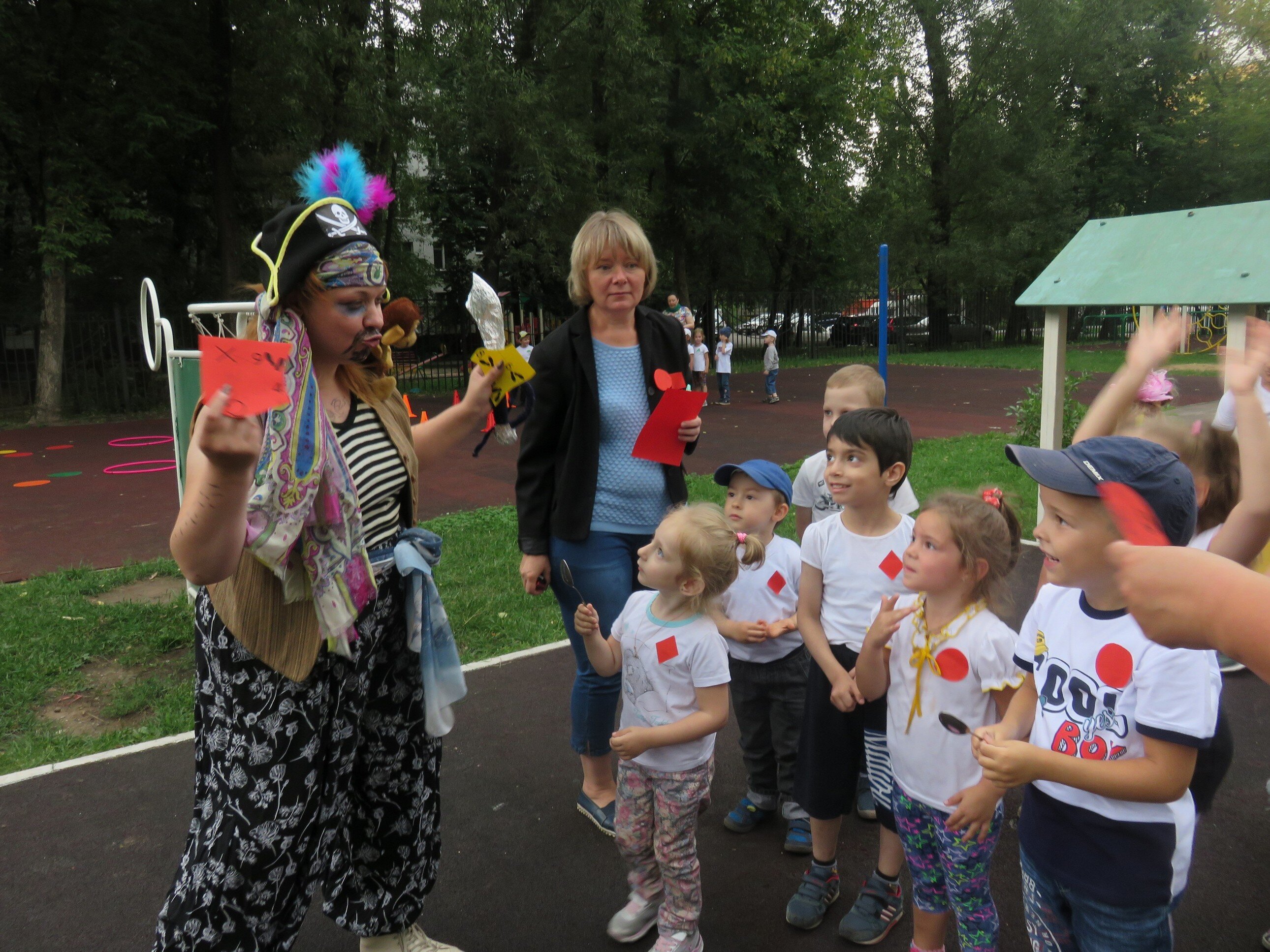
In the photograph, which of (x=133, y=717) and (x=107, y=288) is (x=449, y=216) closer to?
(x=107, y=288)

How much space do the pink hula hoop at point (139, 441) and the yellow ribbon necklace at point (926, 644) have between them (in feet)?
46.0

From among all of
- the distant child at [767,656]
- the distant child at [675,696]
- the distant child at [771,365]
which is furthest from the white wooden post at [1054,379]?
the distant child at [771,365]

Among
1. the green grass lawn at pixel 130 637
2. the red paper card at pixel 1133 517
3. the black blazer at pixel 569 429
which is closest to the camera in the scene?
the red paper card at pixel 1133 517

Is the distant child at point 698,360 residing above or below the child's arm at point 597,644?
above

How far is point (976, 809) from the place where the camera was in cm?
214

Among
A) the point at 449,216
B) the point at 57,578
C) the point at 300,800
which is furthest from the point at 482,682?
the point at 449,216

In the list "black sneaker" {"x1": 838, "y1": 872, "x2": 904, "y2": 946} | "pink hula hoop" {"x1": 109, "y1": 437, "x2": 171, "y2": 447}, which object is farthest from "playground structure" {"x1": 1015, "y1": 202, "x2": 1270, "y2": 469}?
"pink hula hoop" {"x1": 109, "y1": 437, "x2": 171, "y2": 447}

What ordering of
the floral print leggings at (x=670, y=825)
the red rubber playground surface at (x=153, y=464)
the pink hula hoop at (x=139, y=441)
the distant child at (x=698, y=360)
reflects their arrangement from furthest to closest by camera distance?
1. the distant child at (x=698, y=360)
2. the pink hula hoop at (x=139, y=441)
3. the red rubber playground surface at (x=153, y=464)
4. the floral print leggings at (x=670, y=825)

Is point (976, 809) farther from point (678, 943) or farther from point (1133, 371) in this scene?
point (1133, 371)

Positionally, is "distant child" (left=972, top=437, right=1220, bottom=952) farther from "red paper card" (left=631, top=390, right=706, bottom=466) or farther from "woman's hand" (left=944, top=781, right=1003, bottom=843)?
"red paper card" (left=631, top=390, right=706, bottom=466)

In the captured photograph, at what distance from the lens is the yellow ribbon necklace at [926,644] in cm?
238

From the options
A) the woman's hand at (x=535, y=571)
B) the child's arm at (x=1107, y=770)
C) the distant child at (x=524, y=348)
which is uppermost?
the distant child at (x=524, y=348)

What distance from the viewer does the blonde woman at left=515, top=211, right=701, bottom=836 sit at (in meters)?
3.09

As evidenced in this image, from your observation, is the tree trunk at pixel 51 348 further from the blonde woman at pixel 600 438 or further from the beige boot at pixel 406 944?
the beige boot at pixel 406 944
